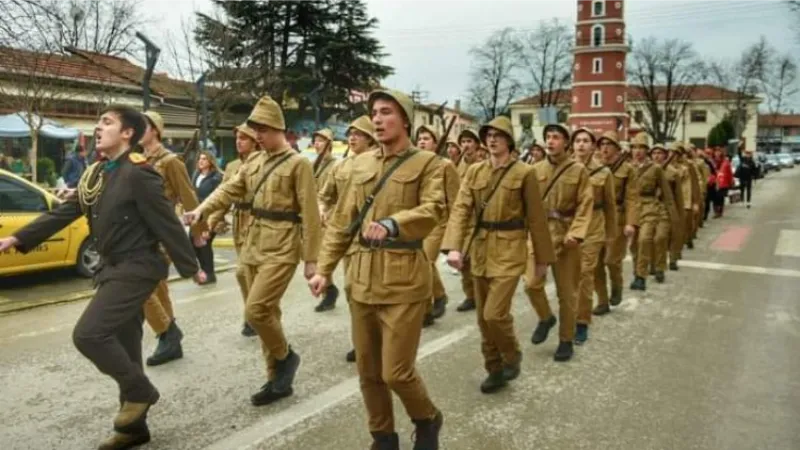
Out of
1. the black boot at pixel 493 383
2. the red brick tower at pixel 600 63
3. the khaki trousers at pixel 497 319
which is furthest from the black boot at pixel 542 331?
the red brick tower at pixel 600 63

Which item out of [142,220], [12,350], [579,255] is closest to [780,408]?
[579,255]

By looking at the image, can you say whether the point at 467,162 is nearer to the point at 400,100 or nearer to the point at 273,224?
the point at 273,224

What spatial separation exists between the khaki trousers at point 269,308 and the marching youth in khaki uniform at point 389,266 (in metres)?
1.04

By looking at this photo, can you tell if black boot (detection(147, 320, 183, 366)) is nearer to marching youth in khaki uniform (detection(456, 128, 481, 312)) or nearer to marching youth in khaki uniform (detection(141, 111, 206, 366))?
marching youth in khaki uniform (detection(141, 111, 206, 366))

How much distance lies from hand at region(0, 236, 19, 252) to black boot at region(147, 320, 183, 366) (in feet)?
6.62

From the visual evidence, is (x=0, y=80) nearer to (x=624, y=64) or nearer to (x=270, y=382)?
(x=270, y=382)

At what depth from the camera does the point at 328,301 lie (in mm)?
8219

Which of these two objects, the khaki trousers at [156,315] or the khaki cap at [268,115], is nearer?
the khaki cap at [268,115]

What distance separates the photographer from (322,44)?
39.9 metres

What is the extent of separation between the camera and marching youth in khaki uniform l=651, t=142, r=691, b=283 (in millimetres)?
10023

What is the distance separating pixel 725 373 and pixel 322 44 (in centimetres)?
3640

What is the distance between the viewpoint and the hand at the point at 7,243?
4008mm

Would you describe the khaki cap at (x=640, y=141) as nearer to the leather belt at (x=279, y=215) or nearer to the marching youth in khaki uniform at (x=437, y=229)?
the marching youth in khaki uniform at (x=437, y=229)

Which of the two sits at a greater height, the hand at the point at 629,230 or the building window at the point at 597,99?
the building window at the point at 597,99
